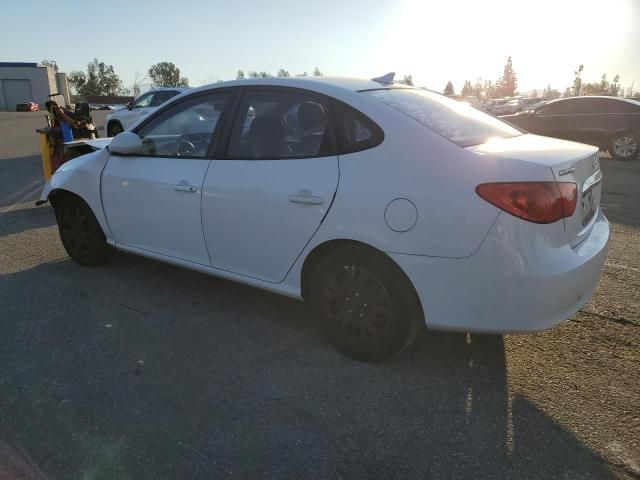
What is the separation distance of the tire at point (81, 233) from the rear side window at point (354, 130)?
2.56 meters

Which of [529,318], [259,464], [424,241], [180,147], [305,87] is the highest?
[305,87]

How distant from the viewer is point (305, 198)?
9.74 feet

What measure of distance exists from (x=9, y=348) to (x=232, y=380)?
5.04ft

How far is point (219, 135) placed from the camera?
11.5 ft

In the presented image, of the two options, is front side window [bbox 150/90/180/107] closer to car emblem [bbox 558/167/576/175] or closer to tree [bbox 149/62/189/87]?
car emblem [bbox 558/167/576/175]

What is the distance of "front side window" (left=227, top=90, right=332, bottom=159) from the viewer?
10.1 ft

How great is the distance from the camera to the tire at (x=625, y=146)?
12241mm

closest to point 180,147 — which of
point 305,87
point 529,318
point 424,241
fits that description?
point 305,87

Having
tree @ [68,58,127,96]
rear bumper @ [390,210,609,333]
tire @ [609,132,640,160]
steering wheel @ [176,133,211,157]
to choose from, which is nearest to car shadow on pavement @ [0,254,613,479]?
rear bumper @ [390,210,609,333]

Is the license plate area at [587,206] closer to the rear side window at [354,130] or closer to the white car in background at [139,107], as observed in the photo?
the rear side window at [354,130]

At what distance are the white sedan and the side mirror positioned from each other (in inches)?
0.6

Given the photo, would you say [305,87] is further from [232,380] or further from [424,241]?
[232,380]

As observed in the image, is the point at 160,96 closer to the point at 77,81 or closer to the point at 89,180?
the point at 89,180

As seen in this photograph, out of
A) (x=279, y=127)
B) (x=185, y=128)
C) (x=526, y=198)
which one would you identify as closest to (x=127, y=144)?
(x=185, y=128)
